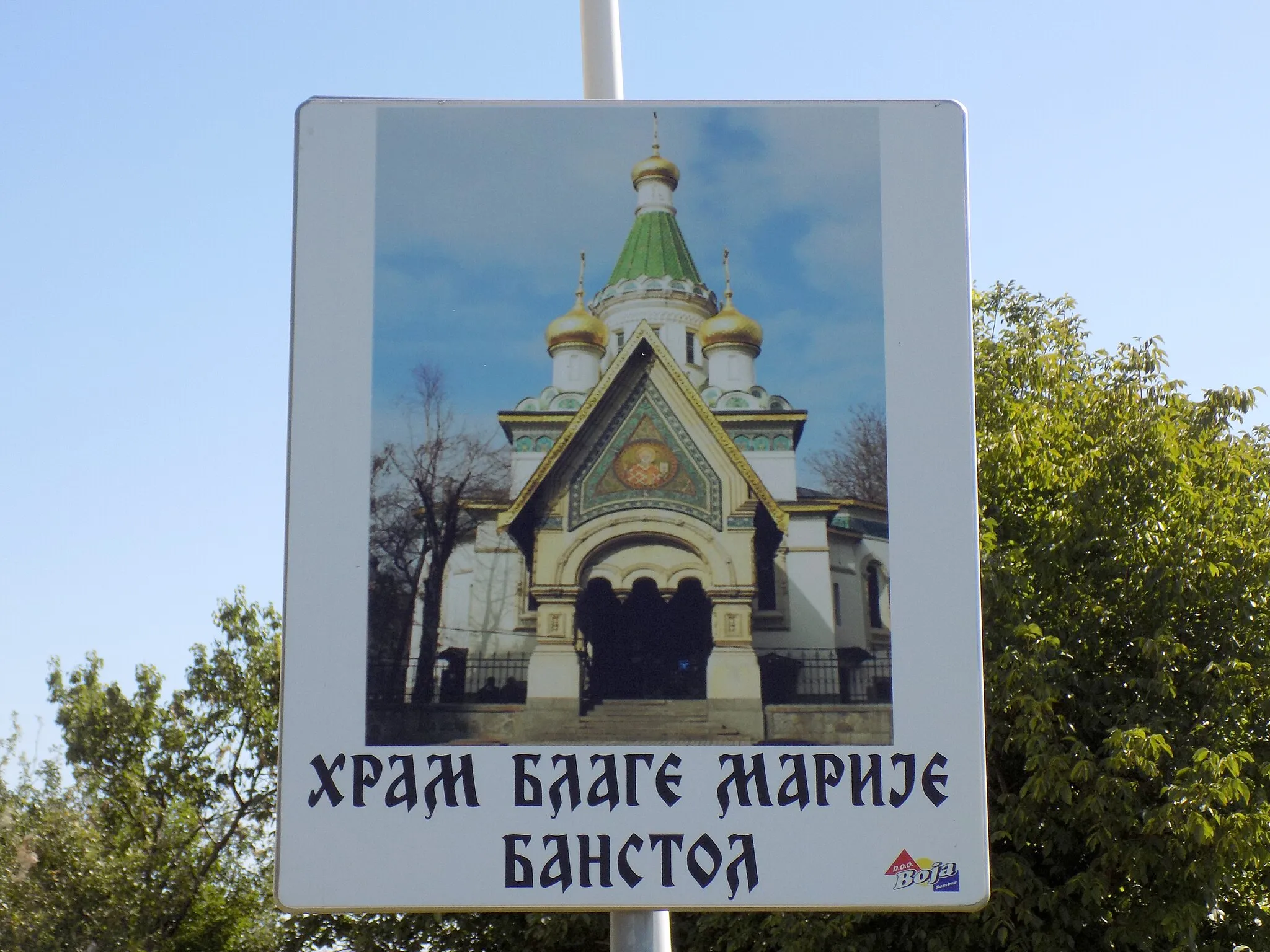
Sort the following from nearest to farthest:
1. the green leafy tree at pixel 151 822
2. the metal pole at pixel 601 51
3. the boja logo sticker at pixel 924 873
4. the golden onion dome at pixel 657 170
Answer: the boja logo sticker at pixel 924 873 < the golden onion dome at pixel 657 170 < the metal pole at pixel 601 51 < the green leafy tree at pixel 151 822

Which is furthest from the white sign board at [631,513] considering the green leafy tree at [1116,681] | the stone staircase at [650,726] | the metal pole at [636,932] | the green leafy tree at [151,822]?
the green leafy tree at [151,822]

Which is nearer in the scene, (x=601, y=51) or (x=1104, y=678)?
(x=601, y=51)

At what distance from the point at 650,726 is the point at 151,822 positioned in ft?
64.1

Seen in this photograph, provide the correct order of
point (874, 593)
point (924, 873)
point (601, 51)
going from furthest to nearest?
point (601, 51) < point (874, 593) < point (924, 873)

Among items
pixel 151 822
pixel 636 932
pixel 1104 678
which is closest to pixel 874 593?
pixel 636 932

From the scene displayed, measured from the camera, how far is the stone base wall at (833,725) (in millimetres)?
3674

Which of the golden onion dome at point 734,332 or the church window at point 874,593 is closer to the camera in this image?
the church window at point 874,593

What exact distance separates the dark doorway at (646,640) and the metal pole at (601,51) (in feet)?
4.97

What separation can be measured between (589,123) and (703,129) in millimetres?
330

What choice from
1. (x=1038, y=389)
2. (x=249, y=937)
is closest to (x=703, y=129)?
(x=1038, y=389)

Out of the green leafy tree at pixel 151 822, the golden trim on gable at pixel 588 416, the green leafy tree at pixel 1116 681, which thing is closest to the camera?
the golden trim on gable at pixel 588 416

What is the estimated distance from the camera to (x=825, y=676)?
12.3 feet

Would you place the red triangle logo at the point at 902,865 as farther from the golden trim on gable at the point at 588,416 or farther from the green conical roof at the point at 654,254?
the green conical roof at the point at 654,254

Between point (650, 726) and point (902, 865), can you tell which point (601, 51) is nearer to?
point (650, 726)
